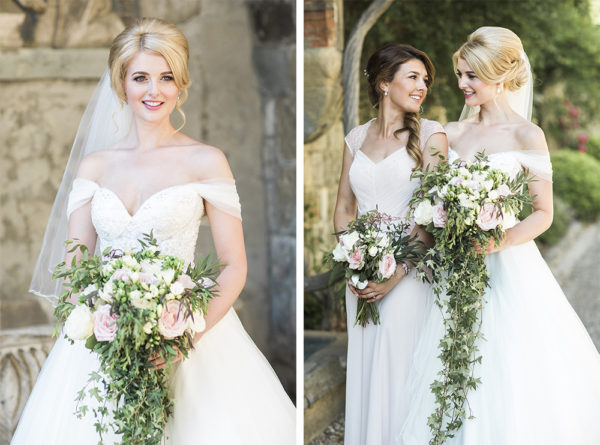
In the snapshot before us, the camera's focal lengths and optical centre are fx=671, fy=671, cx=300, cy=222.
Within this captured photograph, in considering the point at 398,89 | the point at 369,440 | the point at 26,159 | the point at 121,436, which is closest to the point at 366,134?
the point at 398,89

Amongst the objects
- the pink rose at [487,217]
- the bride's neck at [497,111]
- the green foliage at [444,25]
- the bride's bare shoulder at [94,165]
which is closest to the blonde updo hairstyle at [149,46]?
the bride's bare shoulder at [94,165]

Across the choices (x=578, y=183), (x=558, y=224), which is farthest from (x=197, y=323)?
(x=578, y=183)

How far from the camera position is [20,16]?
4.54m

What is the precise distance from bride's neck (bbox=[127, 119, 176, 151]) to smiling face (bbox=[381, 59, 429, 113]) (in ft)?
4.08

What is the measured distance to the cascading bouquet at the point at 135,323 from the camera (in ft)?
8.16

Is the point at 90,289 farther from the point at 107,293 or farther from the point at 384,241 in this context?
the point at 384,241

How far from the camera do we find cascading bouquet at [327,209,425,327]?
11.1 ft

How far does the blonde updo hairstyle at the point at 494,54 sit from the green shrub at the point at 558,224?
7.71 meters

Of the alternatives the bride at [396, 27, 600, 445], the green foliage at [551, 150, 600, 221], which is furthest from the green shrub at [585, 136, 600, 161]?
the bride at [396, 27, 600, 445]

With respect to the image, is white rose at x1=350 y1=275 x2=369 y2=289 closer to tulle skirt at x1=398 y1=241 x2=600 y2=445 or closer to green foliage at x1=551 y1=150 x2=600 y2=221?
tulle skirt at x1=398 y1=241 x2=600 y2=445

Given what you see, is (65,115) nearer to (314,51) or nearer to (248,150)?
(248,150)

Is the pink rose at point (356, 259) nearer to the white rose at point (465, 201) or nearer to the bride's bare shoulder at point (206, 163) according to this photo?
the white rose at point (465, 201)

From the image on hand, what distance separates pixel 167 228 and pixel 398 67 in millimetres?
1517

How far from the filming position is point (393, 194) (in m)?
3.56
